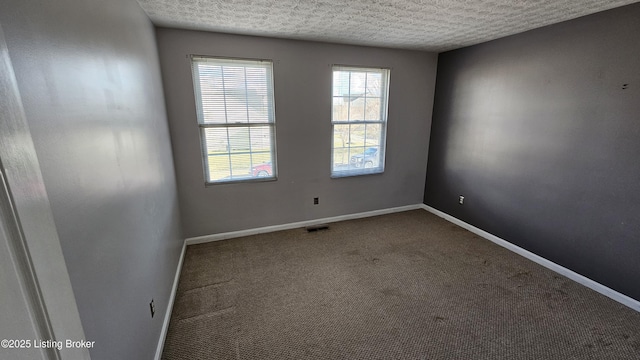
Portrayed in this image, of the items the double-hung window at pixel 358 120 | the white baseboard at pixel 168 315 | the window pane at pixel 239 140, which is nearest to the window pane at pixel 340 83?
the double-hung window at pixel 358 120

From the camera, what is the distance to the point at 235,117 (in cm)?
308

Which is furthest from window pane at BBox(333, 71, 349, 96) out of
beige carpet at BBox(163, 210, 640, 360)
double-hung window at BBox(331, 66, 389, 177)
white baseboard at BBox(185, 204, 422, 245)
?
beige carpet at BBox(163, 210, 640, 360)

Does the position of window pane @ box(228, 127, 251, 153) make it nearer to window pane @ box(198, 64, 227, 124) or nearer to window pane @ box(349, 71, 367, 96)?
window pane @ box(198, 64, 227, 124)

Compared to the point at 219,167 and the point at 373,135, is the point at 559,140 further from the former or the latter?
the point at 219,167

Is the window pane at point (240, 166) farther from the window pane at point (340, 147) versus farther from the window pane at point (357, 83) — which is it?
the window pane at point (357, 83)

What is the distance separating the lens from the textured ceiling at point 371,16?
2.05 meters

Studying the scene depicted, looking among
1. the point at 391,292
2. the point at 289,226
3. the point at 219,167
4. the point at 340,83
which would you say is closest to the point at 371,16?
the point at 340,83

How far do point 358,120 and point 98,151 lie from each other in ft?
9.91

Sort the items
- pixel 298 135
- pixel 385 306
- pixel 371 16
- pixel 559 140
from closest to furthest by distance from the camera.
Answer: pixel 385 306
pixel 371 16
pixel 559 140
pixel 298 135

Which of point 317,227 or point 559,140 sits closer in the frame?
point 559,140

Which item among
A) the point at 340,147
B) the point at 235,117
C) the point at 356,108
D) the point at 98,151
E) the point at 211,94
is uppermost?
the point at 211,94

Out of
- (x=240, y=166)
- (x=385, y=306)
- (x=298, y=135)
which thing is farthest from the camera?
(x=298, y=135)

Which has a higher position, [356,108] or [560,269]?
[356,108]

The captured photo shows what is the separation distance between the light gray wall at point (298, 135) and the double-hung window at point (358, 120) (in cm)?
10
